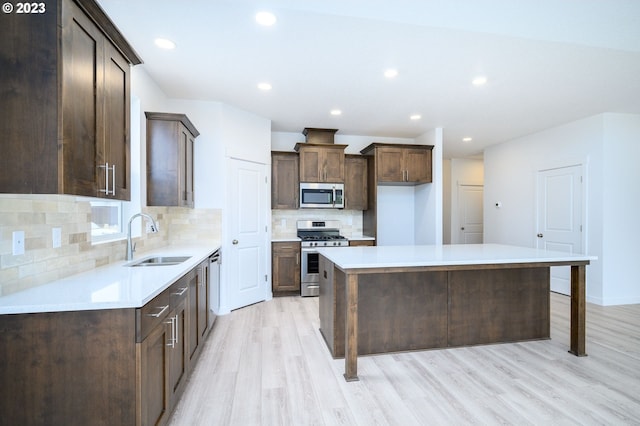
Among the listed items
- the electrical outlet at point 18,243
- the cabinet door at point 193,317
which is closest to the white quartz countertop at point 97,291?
the electrical outlet at point 18,243

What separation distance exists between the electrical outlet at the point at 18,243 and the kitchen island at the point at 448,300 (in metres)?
1.85

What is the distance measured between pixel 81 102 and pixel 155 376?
1359 millimetres

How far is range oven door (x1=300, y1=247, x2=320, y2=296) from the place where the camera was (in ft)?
15.1

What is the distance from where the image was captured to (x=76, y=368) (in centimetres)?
130

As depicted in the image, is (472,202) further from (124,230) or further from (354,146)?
(124,230)

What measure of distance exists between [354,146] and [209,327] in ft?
12.4

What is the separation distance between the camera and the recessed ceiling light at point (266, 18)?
2.12 meters

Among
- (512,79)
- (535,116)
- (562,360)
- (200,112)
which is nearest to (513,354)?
(562,360)

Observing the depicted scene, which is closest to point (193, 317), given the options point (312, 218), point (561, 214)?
point (312, 218)

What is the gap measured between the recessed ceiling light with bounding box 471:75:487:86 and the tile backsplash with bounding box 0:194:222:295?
3579 millimetres

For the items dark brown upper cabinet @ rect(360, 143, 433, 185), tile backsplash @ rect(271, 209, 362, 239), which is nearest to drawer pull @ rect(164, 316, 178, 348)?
tile backsplash @ rect(271, 209, 362, 239)

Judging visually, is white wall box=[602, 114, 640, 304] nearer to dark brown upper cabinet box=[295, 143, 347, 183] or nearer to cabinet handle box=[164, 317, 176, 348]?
dark brown upper cabinet box=[295, 143, 347, 183]

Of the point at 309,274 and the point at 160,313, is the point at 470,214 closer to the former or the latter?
the point at 309,274

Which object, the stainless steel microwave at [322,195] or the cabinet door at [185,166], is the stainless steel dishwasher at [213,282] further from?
the stainless steel microwave at [322,195]
